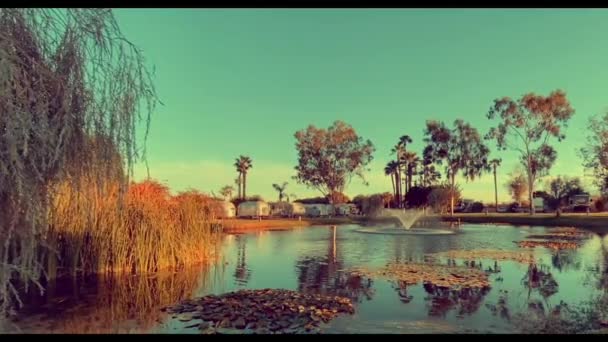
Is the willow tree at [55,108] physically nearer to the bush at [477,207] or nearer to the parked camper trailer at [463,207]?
the parked camper trailer at [463,207]

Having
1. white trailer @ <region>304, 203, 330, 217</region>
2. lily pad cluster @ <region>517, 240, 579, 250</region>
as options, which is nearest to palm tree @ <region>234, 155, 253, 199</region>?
white trailer @ <region>304, 203, 330, 217</region>

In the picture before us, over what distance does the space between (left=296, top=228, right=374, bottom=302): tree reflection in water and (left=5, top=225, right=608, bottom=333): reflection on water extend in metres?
0.02

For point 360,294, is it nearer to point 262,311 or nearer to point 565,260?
point 262,311

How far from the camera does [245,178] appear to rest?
246 feet

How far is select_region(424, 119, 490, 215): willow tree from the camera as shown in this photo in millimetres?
51750

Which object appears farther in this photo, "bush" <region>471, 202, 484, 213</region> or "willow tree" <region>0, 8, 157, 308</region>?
"bush" <region>471, 202, 484, 213</region>

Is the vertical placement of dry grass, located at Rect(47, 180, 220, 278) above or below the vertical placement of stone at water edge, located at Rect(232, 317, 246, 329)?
above

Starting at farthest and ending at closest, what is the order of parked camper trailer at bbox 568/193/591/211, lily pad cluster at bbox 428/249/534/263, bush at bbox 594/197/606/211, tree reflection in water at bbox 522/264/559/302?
parked camper trailer at bbox 568/193/591/211
bush at bbox 594/197/606/211
lily pad cluster at bbox 428/249/534/263
tree reflection in water at bbox 522/264/559/302

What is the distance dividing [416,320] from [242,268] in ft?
21.0

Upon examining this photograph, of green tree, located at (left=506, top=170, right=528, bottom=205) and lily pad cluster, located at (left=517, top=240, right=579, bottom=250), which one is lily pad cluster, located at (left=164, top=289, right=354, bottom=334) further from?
green tree, located at (left=506, top=170, right=528, bottom=205)

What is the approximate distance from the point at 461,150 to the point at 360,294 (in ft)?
152
